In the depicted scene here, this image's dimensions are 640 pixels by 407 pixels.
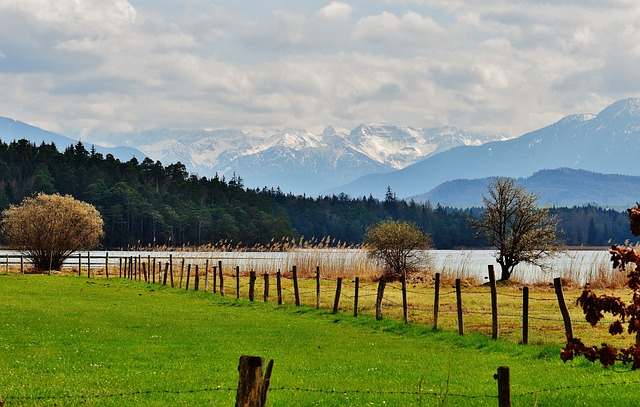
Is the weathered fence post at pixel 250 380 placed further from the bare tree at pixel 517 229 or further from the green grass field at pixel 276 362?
the bare tree at pixel 517 229

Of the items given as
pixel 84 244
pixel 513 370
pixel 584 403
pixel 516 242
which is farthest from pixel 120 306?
pixel 84 244

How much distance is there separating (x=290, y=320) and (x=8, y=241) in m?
48.2

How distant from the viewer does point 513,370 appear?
60.6 ft

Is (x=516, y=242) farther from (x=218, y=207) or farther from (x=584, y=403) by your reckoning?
(x=218, y=207)

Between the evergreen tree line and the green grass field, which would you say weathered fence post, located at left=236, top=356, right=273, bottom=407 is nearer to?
the green grass field

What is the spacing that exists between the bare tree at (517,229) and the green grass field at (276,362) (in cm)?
3011

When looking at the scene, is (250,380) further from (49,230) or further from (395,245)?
(49,230)

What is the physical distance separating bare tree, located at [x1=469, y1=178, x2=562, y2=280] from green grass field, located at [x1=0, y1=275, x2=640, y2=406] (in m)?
30.1

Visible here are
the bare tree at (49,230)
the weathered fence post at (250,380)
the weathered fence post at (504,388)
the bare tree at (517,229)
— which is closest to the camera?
the weathered fence post at (250,380)

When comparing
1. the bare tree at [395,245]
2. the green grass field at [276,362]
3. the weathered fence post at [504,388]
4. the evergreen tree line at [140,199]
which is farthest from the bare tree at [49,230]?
the evergreen tree line at [140,199]

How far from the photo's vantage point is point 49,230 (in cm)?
6881

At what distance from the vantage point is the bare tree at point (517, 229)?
58406 millimetres

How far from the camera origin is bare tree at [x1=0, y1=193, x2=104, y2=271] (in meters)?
68.6

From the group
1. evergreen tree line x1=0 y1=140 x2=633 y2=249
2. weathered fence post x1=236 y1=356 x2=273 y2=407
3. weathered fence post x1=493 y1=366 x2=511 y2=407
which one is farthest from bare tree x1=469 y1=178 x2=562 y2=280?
evergreen tree line x1=0 y1=140 x2=633 y2=249
